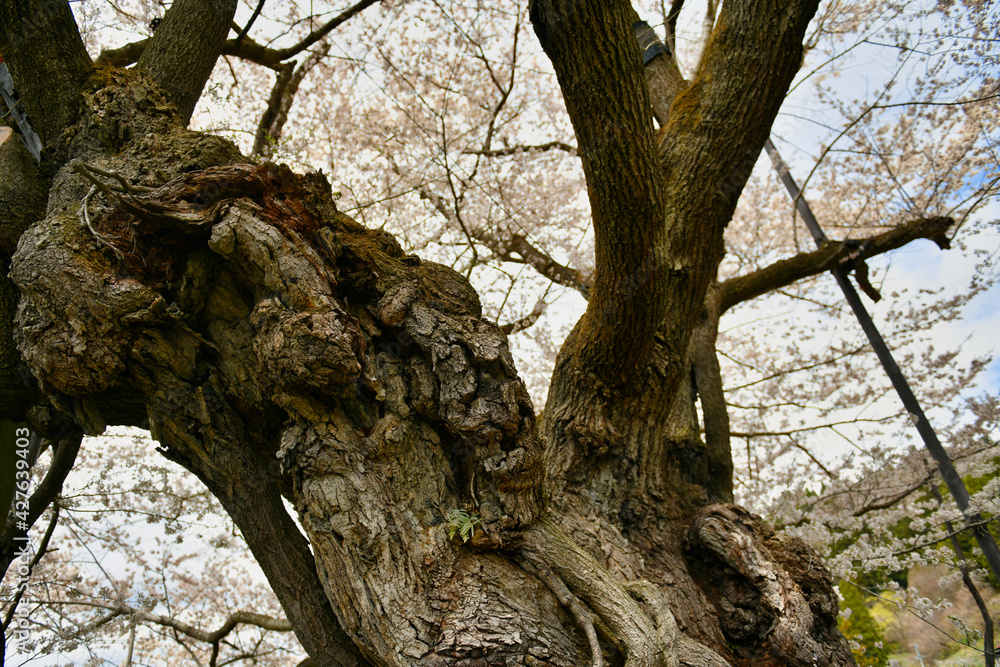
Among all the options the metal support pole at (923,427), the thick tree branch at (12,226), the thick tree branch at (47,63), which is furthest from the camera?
the metal support pole at (923,427)

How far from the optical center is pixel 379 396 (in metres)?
1.91

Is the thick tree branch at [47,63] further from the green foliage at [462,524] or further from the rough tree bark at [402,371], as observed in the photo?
the green foliage at [462,524]

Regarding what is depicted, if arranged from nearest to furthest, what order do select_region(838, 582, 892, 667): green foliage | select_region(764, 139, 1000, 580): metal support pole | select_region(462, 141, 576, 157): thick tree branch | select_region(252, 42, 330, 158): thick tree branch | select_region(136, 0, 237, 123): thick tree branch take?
select_region(136, 0, 237, 123): thick tree branch
select_region(764, 139, 1000, 580): metal support pole
select_region(252, 42, 330, 158): thick tree branch
select_region(462, 141, 576, 157): thick tree branch
select_region(838, 582, 892, 667): green foliage

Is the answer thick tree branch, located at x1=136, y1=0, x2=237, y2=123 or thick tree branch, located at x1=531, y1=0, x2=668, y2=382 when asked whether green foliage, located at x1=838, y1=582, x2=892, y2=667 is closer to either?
thick tree branch, located at x1=531, y1=0, x2=668, y2=382

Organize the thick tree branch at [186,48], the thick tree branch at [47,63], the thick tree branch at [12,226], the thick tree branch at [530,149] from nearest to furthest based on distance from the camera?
the thick tree branch at [12,226], the thick tree branch at [47,63], the thick tree branch at [186,48], the thick tree branch at [530,149]

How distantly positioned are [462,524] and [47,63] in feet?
9.63

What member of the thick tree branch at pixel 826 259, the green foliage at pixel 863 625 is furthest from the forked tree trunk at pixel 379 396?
the green foliage at pixel 863 625

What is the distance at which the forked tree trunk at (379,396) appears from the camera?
67.6 inches

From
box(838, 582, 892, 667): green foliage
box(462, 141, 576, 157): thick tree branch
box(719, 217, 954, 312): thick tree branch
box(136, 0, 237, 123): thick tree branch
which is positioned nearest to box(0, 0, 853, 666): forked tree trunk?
box(136, 0, 237, 123): thick tree branch

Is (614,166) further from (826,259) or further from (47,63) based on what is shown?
(826,259)

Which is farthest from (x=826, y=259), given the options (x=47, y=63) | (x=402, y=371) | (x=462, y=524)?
(x=47, y=63)

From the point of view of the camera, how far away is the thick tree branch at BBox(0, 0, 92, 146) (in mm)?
2457

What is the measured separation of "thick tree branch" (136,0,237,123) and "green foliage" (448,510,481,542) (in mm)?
2711

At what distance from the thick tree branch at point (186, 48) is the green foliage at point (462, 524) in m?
2.71
